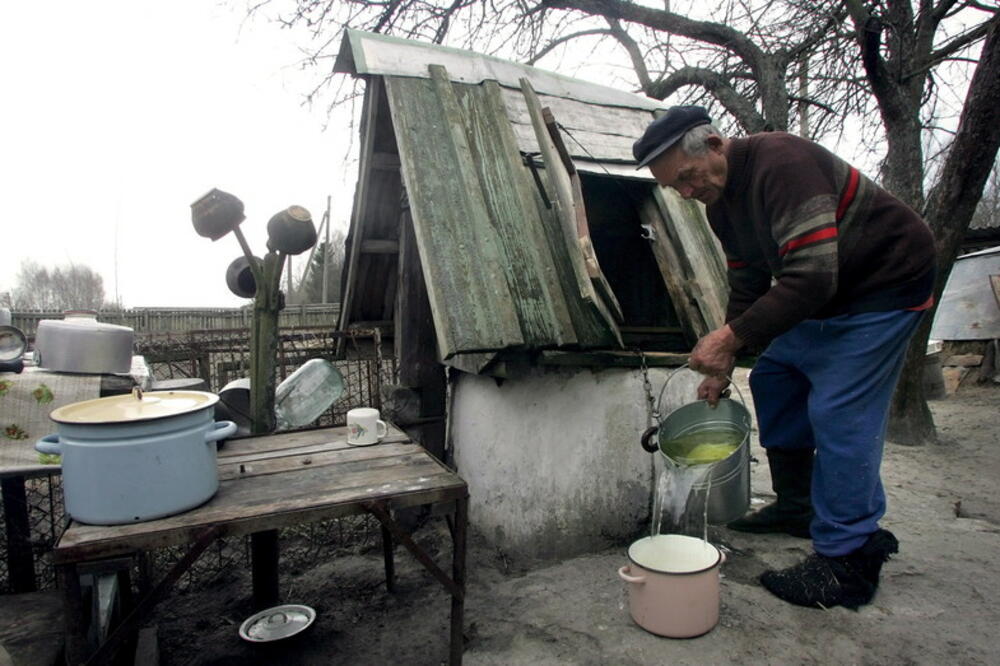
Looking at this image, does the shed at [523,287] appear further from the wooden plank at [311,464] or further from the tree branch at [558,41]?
the tree branch at [558,41]

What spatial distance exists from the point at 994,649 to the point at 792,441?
115 centimetres

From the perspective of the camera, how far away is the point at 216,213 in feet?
9.37

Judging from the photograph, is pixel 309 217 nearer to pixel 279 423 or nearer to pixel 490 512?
pixel 279 423

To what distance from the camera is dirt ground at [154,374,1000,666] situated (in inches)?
91.6

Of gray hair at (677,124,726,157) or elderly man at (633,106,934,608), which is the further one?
gray hair at (677,124,726,157)

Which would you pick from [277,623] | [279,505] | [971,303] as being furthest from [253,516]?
[971,303]

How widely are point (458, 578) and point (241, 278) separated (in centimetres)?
200

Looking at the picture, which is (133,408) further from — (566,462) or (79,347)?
(566,462)

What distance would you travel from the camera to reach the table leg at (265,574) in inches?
110

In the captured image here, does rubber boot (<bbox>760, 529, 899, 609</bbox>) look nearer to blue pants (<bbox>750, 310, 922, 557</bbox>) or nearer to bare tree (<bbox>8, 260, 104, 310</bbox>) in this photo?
blue pants (<bbox>750, 310, 922, 557</bbox>)

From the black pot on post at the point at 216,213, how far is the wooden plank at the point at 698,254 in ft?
8.13

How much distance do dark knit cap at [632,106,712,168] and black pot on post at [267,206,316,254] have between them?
1729 millimetres

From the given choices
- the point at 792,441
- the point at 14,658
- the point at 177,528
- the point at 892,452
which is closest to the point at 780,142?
the point at 792,441

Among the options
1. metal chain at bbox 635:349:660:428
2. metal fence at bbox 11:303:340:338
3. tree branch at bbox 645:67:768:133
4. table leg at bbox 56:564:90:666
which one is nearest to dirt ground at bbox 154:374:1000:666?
metal chain at bbox 635:349:660:428
